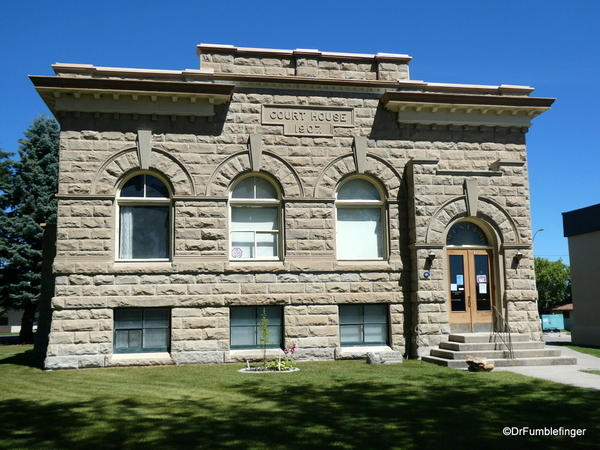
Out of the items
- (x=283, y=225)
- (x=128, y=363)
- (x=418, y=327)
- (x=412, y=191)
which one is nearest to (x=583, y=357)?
(x=418, y=327)

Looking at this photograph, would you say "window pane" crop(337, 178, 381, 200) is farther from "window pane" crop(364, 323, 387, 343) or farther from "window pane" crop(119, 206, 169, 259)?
"window pane" crop(119, 206, 169, 259)

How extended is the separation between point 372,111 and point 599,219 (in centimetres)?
1113

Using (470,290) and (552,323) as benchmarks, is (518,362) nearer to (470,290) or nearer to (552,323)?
(470,290)

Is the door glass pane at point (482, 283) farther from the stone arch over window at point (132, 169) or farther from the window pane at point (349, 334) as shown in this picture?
the stone arch over window at point (132, 169)

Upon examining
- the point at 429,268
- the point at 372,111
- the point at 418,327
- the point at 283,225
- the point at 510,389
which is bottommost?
the point at 510,389

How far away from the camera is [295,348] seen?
1557 centimetres

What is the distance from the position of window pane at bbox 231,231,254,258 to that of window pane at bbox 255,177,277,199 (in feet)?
3.66

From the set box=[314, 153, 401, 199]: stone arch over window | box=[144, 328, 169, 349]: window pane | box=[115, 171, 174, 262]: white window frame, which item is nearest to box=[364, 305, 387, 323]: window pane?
box=[314, 153, 401, 199]: stone arch over window

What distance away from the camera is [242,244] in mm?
16109

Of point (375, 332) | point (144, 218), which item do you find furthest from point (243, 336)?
point (144, 218)

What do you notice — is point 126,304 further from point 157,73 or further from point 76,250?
point 157,73

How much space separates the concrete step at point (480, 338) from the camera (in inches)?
589

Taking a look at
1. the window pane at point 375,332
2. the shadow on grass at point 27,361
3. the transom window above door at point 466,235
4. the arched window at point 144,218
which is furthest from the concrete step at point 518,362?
the shadow on grass at point 27,361

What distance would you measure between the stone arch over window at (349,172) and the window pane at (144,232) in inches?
167
